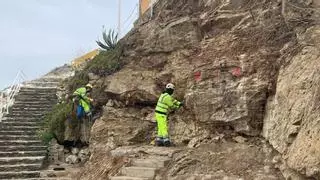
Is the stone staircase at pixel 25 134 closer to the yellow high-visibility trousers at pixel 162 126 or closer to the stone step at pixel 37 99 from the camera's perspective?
the stone step at pixel 37 99

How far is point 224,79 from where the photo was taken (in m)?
10.1

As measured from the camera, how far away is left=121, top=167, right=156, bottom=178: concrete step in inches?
362

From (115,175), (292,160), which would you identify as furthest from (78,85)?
(292,160)

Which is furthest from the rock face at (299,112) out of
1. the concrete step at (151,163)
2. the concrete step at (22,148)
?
the concrete step at (22,148)

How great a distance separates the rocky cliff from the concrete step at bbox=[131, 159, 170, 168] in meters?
0.78

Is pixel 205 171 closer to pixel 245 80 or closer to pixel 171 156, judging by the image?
pixel 171 156

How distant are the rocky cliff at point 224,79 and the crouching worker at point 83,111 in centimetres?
65

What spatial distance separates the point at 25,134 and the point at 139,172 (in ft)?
22.1

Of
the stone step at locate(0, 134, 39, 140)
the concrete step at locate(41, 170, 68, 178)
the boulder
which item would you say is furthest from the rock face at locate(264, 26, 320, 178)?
the stone step at locate(0, 134, 39, 140)

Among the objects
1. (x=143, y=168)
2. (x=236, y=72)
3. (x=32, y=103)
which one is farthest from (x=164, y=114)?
(x=32, y=103)

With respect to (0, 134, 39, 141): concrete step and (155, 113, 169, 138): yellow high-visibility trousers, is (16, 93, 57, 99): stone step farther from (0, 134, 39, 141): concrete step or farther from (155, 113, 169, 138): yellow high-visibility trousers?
(155, 113, 169, 138): yellow high-visibility trousers

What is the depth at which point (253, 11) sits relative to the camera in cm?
1098

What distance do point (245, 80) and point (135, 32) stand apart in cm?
561

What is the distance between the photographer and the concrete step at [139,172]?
9195 mm
